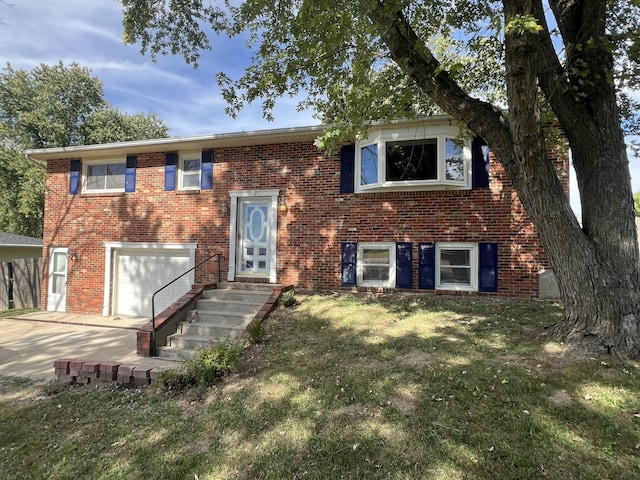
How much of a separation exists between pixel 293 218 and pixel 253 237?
1.24 m

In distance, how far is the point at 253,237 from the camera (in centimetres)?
941

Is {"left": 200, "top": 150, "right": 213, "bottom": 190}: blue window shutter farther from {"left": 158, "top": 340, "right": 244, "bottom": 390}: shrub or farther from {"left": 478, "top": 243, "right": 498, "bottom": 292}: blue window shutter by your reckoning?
{"left": 478, "top": 243, "right": 498, "bottom": 292}: blue window shutter

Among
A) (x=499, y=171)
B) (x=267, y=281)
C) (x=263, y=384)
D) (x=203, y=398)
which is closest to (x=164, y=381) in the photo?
(x=203, y=398)

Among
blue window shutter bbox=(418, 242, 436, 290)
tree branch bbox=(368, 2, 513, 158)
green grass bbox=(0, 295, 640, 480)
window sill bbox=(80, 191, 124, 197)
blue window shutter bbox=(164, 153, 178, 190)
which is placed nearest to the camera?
green grass bbox=(0, 295, 640, 480)

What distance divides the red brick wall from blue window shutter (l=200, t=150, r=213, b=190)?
138 millimetres

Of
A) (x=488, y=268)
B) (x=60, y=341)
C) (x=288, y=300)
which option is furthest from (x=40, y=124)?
(x=488, y=268)

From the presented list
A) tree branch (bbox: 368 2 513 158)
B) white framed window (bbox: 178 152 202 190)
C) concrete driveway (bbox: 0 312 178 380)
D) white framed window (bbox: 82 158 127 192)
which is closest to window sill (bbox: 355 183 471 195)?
tree branch (bbox: 368 2 513 158)

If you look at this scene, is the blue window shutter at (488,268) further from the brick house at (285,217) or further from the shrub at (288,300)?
the shrub at (288,300)

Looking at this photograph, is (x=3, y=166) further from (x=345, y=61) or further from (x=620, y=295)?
(x=620, y=295)

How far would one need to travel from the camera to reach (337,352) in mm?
5090

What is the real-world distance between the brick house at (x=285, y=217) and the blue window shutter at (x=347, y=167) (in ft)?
0.09

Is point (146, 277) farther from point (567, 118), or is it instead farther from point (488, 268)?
point (567, 118)

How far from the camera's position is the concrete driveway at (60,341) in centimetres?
604

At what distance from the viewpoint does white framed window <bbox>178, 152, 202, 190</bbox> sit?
392 inches
